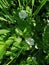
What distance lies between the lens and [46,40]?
5.49 feet

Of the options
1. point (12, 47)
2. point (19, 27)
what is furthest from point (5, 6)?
point (12, 47)

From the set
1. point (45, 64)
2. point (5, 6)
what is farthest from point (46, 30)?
point (5, 6)

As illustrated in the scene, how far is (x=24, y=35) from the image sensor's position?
173cm

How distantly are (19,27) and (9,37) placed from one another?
5.1 inches

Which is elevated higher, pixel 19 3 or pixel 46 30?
pixel 19 3

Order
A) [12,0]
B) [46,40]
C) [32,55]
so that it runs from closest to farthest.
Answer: [46,40]
[32,55]
[12,0]

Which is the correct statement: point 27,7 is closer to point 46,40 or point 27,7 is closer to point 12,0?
point 12,0

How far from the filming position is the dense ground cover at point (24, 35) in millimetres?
1708

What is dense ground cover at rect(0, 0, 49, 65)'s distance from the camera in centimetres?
171

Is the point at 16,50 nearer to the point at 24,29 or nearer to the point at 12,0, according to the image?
the point at 24,29

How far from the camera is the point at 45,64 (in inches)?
68.9

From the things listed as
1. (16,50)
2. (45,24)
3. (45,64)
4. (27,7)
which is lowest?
(45,64)

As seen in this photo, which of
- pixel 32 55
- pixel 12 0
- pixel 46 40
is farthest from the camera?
pixel 12 0

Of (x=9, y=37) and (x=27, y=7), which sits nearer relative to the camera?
(x=9, y=37)
